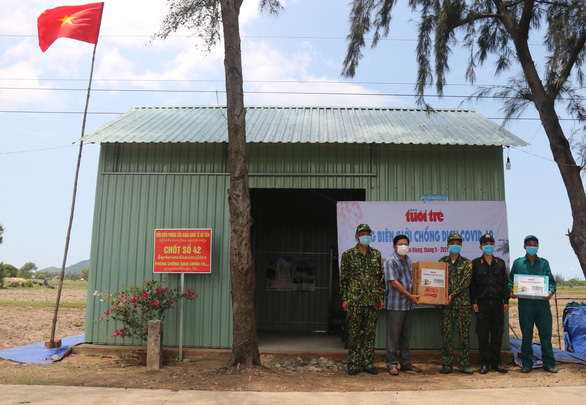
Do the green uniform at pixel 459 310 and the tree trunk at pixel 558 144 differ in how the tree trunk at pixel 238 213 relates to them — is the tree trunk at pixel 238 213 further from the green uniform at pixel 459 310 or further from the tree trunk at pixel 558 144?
the tree trunk at pixel 558 144

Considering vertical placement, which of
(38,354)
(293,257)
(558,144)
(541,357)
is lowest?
(38,354)

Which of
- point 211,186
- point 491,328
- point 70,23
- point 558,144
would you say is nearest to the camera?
point 491,328

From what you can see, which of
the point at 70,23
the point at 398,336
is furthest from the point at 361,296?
the point at 70,23

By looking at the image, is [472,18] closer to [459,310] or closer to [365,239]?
[365,239]

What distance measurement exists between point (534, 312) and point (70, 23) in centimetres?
997

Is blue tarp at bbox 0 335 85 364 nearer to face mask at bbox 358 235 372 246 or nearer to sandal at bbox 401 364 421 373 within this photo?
face mask at bbox 358 235 372 246

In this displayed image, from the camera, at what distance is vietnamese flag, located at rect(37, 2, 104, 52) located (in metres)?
9.71

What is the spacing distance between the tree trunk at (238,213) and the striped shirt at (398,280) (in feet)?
6.36

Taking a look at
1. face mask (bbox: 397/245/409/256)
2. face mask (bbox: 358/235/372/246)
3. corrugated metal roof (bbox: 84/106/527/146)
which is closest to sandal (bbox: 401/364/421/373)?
face mask (bbox: 397/245/409/256)

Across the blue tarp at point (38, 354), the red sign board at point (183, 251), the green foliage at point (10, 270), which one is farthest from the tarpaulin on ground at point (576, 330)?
the green foliage at point (10, 270)

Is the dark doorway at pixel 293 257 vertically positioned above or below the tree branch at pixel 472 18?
below

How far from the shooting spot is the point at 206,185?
827 cm

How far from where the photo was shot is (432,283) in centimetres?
685

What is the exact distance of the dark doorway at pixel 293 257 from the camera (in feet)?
38.3
